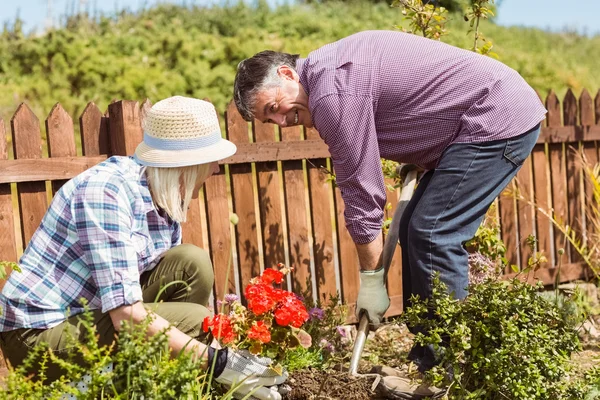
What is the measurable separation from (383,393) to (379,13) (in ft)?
40.4

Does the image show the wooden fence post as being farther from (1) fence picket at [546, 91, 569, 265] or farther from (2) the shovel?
(1) fence picket at [546, 91, 569, 265]

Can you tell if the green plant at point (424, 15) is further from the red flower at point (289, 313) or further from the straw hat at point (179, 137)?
the red flower at point (289, 313)

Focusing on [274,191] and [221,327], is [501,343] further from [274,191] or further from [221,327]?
[274,191]

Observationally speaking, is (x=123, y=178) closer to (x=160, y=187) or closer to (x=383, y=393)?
(x=160, y=187)

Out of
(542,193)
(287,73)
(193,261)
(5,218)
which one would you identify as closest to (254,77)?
(287,73)

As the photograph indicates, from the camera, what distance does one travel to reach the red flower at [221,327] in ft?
7.65

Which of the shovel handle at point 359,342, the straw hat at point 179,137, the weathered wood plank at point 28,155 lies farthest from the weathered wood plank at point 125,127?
the shovel handle at point 359,342

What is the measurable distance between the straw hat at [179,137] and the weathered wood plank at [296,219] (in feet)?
4.99

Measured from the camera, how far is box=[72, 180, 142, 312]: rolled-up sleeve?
2.19 meters

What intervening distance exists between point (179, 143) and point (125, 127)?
3.55ft

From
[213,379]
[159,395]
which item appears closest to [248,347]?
[213,379]

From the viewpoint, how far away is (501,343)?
7.78 ft

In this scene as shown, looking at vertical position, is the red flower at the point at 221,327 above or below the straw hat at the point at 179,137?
below

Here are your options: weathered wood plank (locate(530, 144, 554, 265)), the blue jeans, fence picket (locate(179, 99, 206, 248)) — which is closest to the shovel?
the blue jeans
